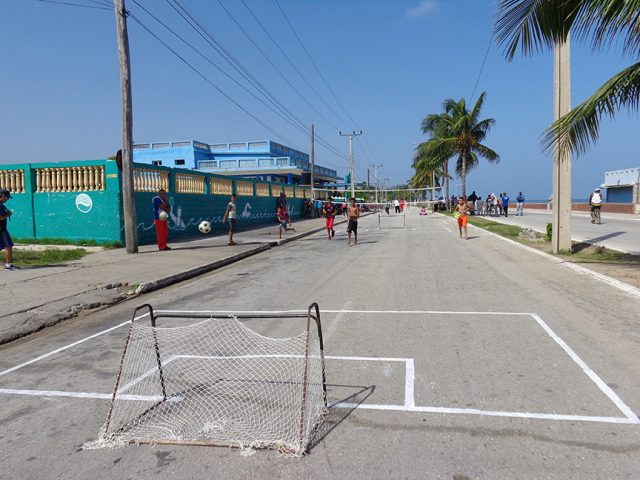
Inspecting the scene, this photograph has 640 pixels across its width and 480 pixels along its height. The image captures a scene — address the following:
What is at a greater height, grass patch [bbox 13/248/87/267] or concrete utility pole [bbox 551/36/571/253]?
concrete utility pole [bbox 551/36/571/253]

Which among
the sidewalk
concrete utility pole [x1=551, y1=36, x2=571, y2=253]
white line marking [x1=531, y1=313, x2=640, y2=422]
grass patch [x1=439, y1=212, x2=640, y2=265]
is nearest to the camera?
white line marking [x1=531, y1=313, x2=640, y2=422]

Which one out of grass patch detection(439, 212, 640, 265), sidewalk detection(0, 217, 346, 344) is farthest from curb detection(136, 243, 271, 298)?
grass patch detection(439, 212, 640, 265)

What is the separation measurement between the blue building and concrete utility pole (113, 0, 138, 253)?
34004 mm

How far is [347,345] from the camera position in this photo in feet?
19.5

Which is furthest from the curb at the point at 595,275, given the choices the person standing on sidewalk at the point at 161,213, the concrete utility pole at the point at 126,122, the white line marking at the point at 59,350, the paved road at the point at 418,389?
the concrete utility pole at the point at 126,122

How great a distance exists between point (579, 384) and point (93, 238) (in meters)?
15.3

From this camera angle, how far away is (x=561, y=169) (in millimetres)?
13836

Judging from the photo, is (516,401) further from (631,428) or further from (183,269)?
(183,269)

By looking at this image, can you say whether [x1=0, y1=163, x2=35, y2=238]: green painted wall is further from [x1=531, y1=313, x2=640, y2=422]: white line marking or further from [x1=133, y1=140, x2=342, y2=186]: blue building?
[x1=133, y1=140, x2=342, y2=186]: blue building

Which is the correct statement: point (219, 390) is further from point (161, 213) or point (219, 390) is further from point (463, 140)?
point (463, 140)

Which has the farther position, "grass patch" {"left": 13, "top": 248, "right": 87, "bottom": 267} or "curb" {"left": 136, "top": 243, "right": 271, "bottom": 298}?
"grass patch" {"left": 13, "top": 248, "right": 87, "bottom": 267}

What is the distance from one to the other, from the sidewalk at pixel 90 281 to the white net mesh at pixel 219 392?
232cm

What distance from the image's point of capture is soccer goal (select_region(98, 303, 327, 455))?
3752 millimetres

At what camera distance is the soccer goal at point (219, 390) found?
3.75 metres
